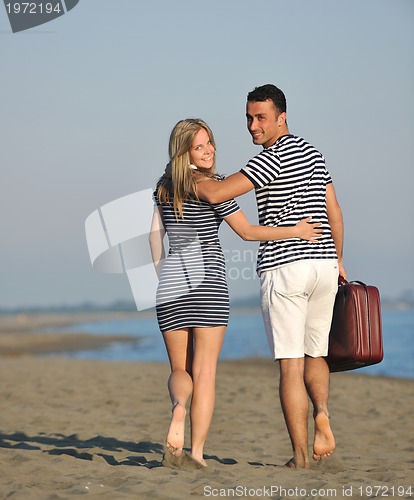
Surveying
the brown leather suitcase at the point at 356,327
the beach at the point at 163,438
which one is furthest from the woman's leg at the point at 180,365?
the brown leather suitcase at the point at 356,327

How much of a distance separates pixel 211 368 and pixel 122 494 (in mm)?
1081

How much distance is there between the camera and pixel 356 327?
493 centimetres

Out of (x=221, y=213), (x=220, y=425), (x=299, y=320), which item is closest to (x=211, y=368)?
(x=299, y=320)

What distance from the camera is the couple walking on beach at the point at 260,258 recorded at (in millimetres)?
4750

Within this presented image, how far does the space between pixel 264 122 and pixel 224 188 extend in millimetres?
487

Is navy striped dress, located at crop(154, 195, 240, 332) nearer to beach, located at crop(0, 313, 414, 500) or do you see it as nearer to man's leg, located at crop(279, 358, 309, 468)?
man's leg, located at crop(279, 358, 309, 468)

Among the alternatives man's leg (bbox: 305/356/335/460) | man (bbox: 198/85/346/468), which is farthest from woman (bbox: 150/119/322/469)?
man's leg (bbox: 305/356/335/460)

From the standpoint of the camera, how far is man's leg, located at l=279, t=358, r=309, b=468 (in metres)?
4.81

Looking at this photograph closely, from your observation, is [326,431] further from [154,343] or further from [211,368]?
[154,343]

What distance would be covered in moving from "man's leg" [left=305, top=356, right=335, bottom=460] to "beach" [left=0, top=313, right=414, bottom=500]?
0.14m

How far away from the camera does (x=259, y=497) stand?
4.01 m
